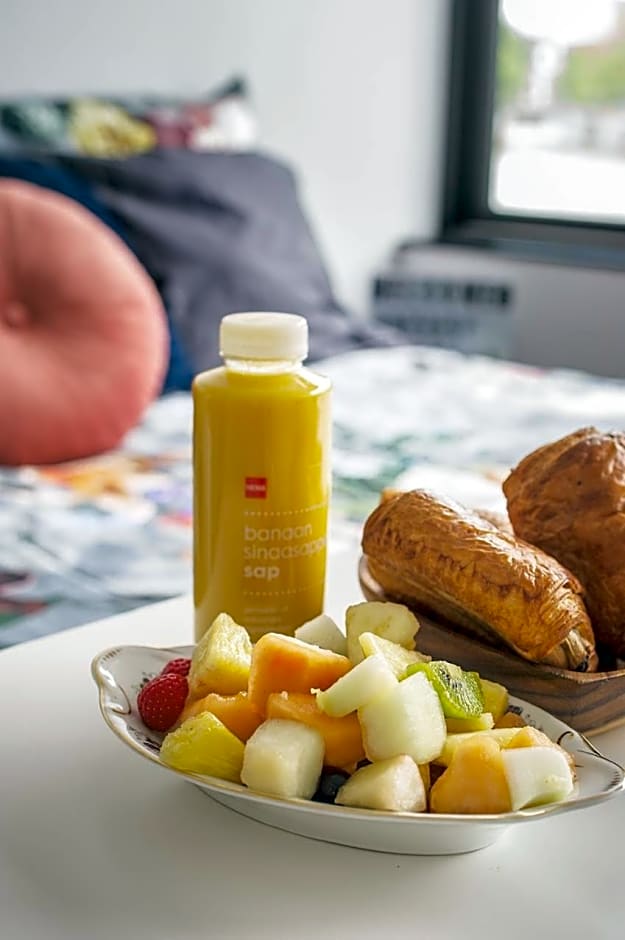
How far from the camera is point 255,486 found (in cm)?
80

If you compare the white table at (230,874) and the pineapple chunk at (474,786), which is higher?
the pineapple chunk at (474,786)

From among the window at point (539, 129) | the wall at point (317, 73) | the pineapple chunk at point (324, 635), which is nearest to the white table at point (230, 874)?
the pineapple chunk at point (324, 635)

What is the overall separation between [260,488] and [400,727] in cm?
25

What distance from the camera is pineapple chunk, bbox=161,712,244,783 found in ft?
1.98

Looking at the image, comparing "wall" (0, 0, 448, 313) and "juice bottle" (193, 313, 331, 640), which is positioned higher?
"wall" (0, 0, 448, 313)

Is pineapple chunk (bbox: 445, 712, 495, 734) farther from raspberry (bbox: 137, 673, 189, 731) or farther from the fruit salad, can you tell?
raspberry (bbox: 137, 673, 189, 731)

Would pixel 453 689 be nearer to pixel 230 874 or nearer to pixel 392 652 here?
pixel 392 652

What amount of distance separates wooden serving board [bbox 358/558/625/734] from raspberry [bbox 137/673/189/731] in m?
0.17

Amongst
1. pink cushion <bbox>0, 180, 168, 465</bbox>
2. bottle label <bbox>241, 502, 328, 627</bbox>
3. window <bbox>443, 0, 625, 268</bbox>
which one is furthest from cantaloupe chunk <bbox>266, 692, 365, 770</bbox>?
window <bbox>443, 0, 625, 268</bbox>

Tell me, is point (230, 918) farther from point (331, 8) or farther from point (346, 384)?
point (331, 8)

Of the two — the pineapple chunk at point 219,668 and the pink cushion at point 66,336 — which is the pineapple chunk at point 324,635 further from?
the pink cushion at point 66,336

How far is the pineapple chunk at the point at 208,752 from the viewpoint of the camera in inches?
23.7

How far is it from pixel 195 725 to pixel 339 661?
0.09 meters

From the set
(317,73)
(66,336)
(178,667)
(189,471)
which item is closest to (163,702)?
(178,667)
